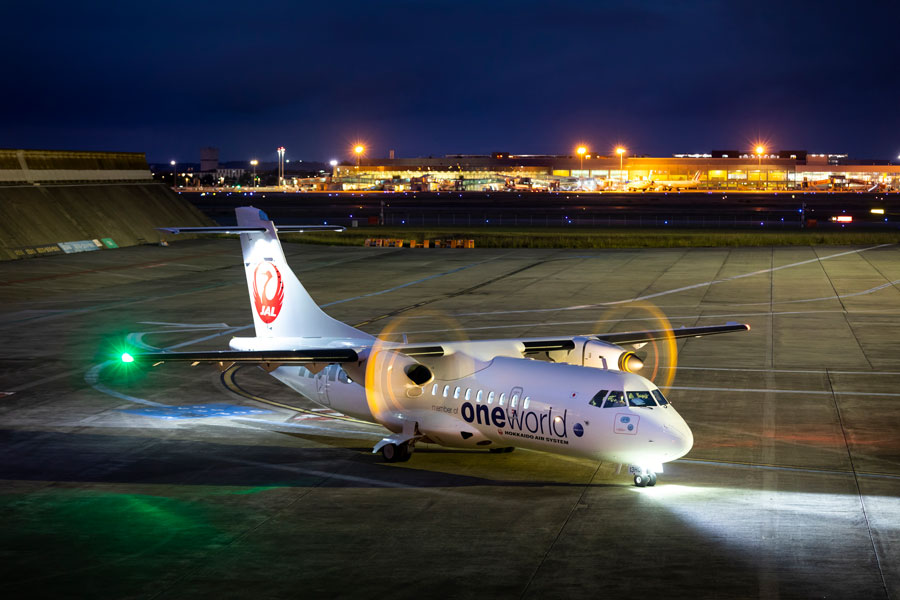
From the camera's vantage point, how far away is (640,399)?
2133 cm

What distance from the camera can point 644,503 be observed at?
68.8 ft

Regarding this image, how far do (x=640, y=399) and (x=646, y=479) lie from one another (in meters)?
1.95

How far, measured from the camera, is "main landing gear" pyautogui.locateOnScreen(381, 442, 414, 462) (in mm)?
24516

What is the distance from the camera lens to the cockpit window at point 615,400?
69.8 feet

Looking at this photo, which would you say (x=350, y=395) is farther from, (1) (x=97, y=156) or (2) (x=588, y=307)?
(1) (x=97, y=156)

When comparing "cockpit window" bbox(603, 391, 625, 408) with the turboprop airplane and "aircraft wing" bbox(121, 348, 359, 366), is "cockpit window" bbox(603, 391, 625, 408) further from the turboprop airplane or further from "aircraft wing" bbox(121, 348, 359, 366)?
"aircraft wing" bbox(121, 348, 359, 366)

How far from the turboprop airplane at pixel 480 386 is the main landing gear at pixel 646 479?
0.10 ft

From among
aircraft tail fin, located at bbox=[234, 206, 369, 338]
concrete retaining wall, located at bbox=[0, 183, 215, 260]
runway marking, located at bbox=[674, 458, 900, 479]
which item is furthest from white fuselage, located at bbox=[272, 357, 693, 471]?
concrete retaining wall, located at bbox=[0, 183, 215, 260]

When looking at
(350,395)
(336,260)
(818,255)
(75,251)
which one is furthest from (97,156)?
(350,395)

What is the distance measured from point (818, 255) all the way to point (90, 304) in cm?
5597

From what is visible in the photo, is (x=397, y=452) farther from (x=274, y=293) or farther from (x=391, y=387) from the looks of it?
(x=274, y=293)

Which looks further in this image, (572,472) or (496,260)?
(496,260)

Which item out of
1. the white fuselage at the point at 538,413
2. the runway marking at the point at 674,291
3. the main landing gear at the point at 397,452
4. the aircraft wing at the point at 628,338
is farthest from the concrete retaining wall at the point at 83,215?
the aircraft wing at the point at 628,338

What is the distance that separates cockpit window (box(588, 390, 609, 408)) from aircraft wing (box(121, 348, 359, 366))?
20.6 ft
